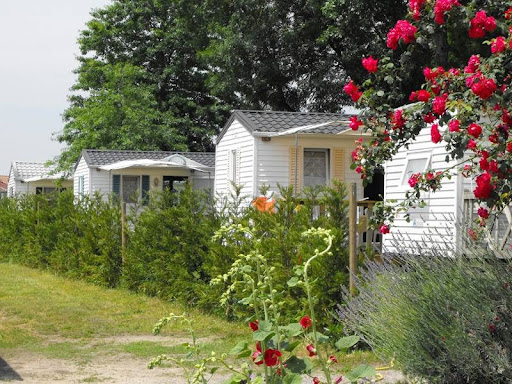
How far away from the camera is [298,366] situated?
3.45m

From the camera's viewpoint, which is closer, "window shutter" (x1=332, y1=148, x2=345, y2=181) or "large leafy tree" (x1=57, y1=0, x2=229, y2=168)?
"window shutter" (x1=332, y1=148, x2=345, y2=181)

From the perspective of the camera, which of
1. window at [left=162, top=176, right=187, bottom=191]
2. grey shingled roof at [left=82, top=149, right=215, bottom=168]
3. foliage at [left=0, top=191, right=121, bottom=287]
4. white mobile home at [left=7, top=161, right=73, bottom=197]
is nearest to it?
foliage at [left=0, top=191, right=121, bottom=287]

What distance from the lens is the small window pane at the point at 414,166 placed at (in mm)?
15008

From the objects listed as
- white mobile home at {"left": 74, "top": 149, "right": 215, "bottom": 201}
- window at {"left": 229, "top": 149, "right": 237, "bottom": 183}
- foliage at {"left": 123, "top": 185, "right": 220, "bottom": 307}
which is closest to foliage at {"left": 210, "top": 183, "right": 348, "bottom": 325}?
foliage at {"left": 123, "top": 185, "right": 220, "bottom": 307}

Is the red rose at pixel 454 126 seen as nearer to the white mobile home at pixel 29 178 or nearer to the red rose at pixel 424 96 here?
the red rose at pixel 424 96

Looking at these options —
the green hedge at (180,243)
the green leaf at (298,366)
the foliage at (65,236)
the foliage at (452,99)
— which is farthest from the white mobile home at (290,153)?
the green leaf at (298,366)

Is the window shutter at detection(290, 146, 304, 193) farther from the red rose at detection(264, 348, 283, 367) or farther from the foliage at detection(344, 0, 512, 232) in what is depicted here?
the red rose at detection(264, 348, 283, 367)

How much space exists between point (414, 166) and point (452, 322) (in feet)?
35.2

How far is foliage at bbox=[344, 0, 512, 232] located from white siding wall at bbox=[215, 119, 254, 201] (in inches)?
547

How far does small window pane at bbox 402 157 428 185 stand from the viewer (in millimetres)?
15008

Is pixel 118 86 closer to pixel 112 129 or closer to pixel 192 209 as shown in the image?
pixel 112 129

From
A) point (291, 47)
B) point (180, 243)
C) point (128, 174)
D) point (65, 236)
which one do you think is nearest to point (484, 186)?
A: point (180, 243)

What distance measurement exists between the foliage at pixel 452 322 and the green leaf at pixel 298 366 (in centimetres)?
157

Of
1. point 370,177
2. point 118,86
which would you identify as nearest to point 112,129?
point 118,86
